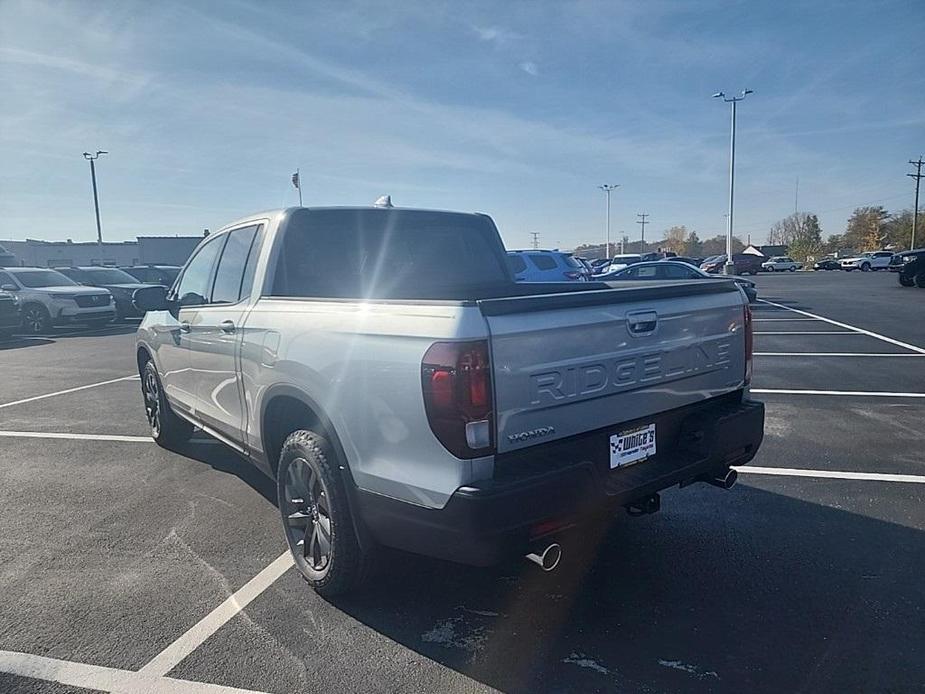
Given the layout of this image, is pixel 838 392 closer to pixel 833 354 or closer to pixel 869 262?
pixel 833 354

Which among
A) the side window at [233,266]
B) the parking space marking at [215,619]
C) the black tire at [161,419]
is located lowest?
the parking space marking at [215,619]

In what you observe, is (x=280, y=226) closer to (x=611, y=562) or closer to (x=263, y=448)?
(x=263, y=448)

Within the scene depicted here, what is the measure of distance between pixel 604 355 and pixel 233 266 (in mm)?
2795

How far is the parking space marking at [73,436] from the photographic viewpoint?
647 centimetres

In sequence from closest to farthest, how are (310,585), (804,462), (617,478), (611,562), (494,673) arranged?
1. (494,673)
2. (617,478)
3. (310,585)
4. (611,562)
5. (804,462)

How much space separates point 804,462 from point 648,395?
293 cm

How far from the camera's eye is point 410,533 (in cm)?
269

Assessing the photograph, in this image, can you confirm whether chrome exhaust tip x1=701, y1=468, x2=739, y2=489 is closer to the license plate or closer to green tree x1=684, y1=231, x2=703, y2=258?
the license plate

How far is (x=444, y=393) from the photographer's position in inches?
96.9

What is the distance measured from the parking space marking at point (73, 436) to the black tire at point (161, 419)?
0.37 m

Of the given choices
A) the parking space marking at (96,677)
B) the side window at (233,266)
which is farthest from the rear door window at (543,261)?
the parking space marking at (96,677)

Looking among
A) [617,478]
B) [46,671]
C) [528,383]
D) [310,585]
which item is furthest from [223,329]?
[617,478]

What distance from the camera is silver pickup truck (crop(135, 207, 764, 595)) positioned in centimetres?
249

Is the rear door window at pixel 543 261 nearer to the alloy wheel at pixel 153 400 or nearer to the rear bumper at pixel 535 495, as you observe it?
the alloy wheel at pixel 153 400
